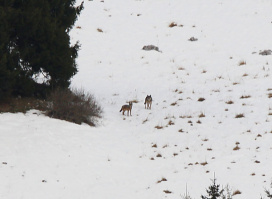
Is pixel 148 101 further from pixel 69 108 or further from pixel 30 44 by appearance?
pixel 30 44

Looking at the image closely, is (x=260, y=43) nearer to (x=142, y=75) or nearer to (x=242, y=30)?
(x=242, y=30)

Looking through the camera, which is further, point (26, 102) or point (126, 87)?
point (126, 87)

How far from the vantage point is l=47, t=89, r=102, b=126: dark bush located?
41.5 feet

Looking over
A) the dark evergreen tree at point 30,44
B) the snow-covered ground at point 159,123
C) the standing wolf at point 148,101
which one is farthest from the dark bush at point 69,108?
the standing wolf at point 148,101

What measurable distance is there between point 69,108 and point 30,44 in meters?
2.77

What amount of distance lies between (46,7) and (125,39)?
1104cm

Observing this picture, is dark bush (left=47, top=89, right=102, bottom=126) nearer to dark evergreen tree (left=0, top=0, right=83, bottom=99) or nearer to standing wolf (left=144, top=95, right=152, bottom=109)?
dark evergreen tree (left=0, top=0, right=83, bottom=99)

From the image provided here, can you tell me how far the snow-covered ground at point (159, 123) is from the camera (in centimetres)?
878

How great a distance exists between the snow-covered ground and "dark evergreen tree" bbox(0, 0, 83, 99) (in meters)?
1.44

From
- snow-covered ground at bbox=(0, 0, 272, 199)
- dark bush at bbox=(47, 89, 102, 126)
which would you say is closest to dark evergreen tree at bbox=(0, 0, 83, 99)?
dark bush at bbox=(47, 89, 102, 126)

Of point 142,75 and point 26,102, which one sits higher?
point 142,75

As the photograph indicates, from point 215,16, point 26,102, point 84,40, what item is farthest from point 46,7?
point 215,16

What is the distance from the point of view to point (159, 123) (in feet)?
44.2

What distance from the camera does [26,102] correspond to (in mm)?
13055
